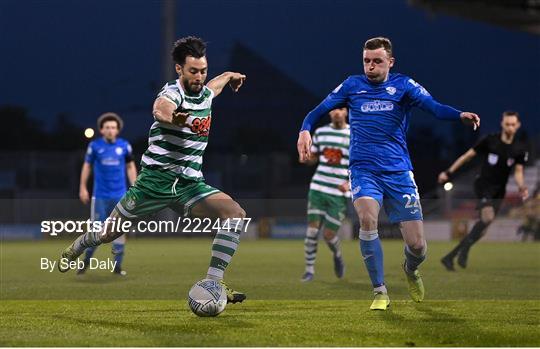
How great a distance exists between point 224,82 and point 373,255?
204 centimetres

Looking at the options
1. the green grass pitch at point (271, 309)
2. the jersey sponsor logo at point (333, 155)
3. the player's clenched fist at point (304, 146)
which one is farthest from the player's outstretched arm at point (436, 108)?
the jersey sponsor logo at point (333, 155)

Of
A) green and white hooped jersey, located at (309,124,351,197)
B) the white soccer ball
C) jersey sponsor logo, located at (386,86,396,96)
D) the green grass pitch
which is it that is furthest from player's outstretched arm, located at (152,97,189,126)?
green and white hooped jersey, located at (309,124,351,197)

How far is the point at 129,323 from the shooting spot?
841 centimetres

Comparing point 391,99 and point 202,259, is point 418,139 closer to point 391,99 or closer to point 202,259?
point 202,259

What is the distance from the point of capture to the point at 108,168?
582 inches

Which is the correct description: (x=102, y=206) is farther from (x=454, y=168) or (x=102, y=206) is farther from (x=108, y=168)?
(x=454, y=168)

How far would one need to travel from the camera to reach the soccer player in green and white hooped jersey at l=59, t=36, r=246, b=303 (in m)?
8.73

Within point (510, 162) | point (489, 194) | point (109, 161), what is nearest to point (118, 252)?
point (109, 161)

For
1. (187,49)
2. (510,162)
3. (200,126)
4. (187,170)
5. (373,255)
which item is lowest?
(510,162)

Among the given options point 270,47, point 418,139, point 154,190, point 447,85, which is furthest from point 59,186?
point 154,190

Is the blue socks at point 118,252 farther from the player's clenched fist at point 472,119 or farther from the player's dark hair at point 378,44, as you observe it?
the player's clenched fist at point 472,119

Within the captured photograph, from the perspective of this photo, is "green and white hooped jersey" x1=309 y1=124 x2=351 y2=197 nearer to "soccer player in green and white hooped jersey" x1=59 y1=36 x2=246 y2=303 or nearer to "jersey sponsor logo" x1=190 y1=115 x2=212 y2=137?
"soccer player in green and white hooped jersey" x1=59 y1=36 x2=246 y2=303

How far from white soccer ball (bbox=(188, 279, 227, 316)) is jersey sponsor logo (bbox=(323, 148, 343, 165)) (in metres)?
5.52

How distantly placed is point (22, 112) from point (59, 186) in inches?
528
